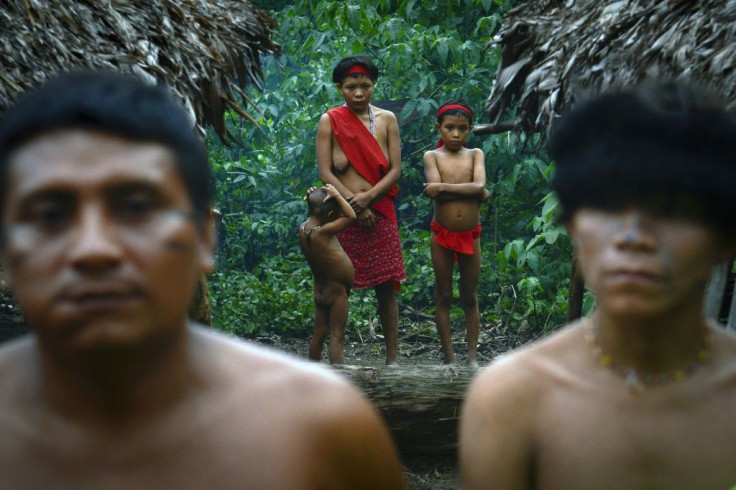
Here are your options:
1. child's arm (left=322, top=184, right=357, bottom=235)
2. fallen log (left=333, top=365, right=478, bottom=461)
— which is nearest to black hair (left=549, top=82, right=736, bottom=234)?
fallen log (left=333, top=365, right=478, bottom=461)

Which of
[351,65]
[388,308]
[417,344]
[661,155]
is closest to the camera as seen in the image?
[661,155]

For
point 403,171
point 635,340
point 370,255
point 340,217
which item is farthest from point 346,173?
point 635,340

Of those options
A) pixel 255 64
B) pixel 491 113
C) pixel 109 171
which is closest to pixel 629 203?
pixel 109 171

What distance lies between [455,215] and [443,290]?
464 mm

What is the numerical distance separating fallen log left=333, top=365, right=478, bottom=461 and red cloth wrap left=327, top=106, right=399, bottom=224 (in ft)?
4.89

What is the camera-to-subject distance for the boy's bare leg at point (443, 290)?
19.6 feet

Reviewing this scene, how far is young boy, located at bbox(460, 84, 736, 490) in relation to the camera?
1591 mm

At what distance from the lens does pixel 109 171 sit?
1.30 m

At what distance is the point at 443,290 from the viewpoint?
19.6 ft

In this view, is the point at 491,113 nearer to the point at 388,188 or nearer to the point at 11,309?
the point at 388,188

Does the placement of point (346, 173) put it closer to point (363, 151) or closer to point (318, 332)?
point (363, 151)

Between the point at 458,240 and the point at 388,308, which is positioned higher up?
the point at 458,240

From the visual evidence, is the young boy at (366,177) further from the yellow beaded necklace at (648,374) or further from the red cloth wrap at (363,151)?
the yellow beaded necklace at (648,374)

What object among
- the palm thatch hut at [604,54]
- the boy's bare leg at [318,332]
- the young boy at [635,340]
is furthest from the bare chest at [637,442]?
the boy's bare leg at [318,332]
